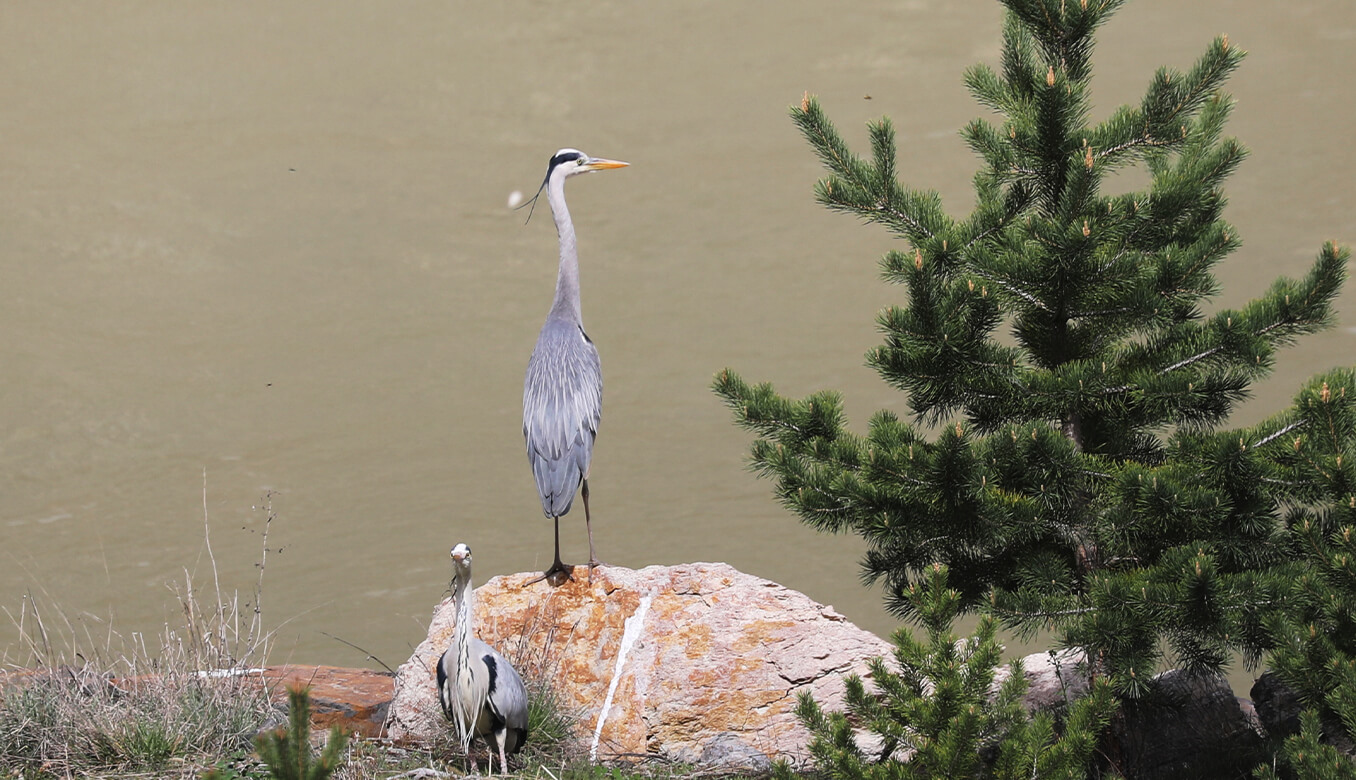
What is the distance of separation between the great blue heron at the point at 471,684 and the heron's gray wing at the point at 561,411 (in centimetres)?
54

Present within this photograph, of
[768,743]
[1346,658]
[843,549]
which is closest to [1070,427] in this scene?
[1346,658]

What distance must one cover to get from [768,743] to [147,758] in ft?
6.00

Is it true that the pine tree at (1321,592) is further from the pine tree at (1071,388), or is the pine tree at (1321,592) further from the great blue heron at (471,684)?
the great blue heron at (471,684)

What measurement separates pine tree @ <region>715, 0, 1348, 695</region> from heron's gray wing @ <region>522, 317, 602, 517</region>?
594mm

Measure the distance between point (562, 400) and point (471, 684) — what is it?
3.59 ft

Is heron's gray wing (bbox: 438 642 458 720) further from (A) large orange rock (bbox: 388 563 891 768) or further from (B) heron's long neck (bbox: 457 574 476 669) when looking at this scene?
(A) large orange rock (bbox: 388 563 891 768)

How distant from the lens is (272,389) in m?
9.78

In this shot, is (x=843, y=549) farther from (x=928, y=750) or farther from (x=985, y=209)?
(x=928, y=750)

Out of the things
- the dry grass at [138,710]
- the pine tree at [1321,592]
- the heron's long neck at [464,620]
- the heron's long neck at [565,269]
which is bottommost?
the dry grass at [138,710]

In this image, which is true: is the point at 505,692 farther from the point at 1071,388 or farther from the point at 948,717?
the point at 1071,388

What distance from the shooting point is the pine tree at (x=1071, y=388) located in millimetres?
3896

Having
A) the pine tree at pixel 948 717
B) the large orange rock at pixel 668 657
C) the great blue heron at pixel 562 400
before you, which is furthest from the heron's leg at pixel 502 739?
the pine tree at pixel 948 717

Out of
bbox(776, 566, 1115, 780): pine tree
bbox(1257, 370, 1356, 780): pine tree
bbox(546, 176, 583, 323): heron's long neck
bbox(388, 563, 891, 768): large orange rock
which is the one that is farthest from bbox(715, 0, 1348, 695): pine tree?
bbox(546, 176, 583, 323): heron's long neck

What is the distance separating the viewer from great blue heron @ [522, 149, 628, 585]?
4637mm
